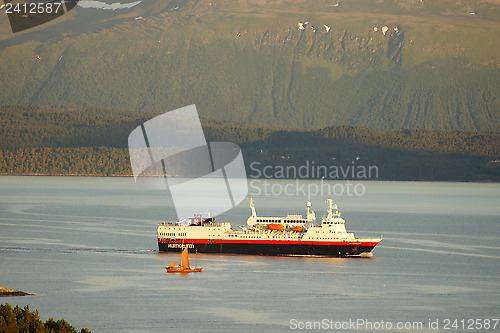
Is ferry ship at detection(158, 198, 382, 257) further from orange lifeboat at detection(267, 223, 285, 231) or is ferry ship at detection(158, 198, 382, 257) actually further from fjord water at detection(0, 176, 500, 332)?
fjord water at detection(0, 176, 500, 332)

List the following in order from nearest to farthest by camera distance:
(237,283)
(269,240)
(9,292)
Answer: (9,292) → (237,283) → (269,240)

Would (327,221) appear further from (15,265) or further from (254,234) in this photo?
(15,265)

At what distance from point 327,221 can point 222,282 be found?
21671 millimetres

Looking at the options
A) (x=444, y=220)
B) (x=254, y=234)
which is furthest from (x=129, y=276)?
(x=444, y=220)

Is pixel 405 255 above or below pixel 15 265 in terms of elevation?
below

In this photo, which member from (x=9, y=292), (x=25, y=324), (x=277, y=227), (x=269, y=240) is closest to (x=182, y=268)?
(x=269, y=240)

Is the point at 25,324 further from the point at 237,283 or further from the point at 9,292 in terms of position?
the point at 237,283

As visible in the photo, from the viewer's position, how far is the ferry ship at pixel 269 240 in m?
119

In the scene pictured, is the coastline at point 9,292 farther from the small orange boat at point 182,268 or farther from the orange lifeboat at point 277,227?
the orange lifeboat at point 277,227

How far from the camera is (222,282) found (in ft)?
325

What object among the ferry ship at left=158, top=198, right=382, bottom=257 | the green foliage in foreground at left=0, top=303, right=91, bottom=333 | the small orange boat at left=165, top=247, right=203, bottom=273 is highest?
the green foliage in foreground at left=0, top=303, right=91, bottom=333

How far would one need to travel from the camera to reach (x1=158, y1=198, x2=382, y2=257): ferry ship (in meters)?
119

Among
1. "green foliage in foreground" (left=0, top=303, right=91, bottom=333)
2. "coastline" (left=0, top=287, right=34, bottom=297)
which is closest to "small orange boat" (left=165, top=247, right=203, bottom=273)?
"coastline" (left=0, top=287, right=34, bottom=297)

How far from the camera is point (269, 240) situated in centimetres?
11962
